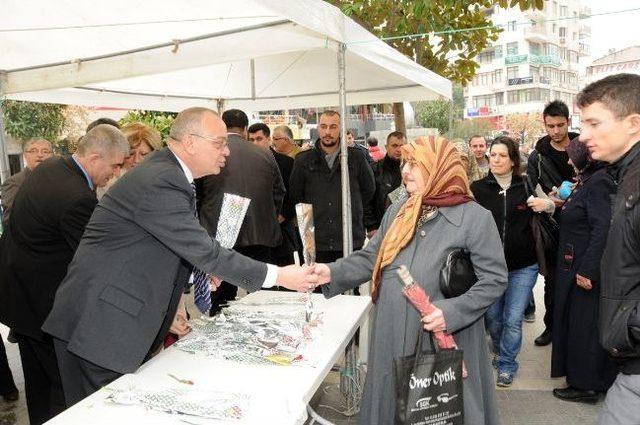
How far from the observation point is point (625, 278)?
162 cm

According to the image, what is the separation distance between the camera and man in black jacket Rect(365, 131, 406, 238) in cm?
556

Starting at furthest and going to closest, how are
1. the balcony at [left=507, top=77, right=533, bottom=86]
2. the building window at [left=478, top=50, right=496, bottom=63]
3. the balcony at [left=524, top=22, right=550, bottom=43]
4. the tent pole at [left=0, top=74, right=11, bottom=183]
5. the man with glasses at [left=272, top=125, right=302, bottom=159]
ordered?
the building window at [left=478, top=50, right=496, bottom=63]
the balcony at [left=524, top=22, right=550, bottom=43]
the balcony at [left=507, top=77, right=533, bottom=86]
the man with glasses at [left=272, top=125, right=302, bottom=159]
the tent pole at [left=0, top=74, right=11, bottom=183]

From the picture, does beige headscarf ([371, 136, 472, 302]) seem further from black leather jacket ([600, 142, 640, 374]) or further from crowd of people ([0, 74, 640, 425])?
black leather jacket ([600, 142, 640, 374])

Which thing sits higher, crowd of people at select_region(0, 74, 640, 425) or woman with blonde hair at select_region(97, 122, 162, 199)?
woman with blonde hair at select_region(97, 122, 162, 199)

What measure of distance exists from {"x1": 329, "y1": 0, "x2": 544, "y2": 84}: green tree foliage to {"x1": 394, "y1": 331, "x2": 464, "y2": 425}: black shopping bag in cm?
489

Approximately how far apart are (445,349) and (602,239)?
174 centimetres

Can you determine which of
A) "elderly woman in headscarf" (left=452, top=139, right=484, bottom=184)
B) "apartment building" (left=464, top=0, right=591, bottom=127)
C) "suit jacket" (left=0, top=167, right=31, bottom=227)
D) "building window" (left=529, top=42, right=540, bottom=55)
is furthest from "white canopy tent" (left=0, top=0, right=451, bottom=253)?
"building window" (left=529, top=42, right=540, bottom=55)

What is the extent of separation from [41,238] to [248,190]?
185cm

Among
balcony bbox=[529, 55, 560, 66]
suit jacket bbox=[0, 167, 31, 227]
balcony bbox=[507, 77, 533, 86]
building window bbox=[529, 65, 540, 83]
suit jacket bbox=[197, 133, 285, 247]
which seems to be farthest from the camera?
balcony bbox=[529, 55, 560, 66]

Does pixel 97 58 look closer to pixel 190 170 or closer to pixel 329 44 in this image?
pixel 329 44

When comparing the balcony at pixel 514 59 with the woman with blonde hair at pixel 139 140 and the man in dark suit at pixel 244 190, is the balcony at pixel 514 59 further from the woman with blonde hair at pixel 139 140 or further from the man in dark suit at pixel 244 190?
the woman with blonde hair at pixel 139 140

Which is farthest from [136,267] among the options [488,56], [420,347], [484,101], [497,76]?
[488,56]

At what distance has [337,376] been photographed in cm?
420

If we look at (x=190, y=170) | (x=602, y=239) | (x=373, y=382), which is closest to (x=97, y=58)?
(x=190, y=170)
